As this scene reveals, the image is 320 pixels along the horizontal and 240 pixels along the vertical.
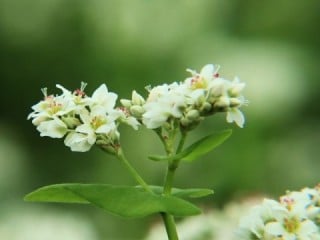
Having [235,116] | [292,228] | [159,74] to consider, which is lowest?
[292,228]

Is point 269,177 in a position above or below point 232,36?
below

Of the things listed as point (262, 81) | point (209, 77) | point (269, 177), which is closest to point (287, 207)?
point (209, 77)

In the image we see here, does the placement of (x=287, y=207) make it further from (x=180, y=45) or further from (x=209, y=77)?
(x=180, y=45)

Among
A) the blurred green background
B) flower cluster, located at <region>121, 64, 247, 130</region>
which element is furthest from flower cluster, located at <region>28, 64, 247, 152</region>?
the blurred green background

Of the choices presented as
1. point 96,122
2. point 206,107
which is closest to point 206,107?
point 206,107

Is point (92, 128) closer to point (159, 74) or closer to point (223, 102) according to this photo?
point (223, 102)

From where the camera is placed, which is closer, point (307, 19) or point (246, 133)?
point (246, 133)

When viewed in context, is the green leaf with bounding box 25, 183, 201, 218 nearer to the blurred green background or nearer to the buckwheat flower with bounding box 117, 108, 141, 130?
the buckwheat flower with bounding box 117, 108, 141, 130
